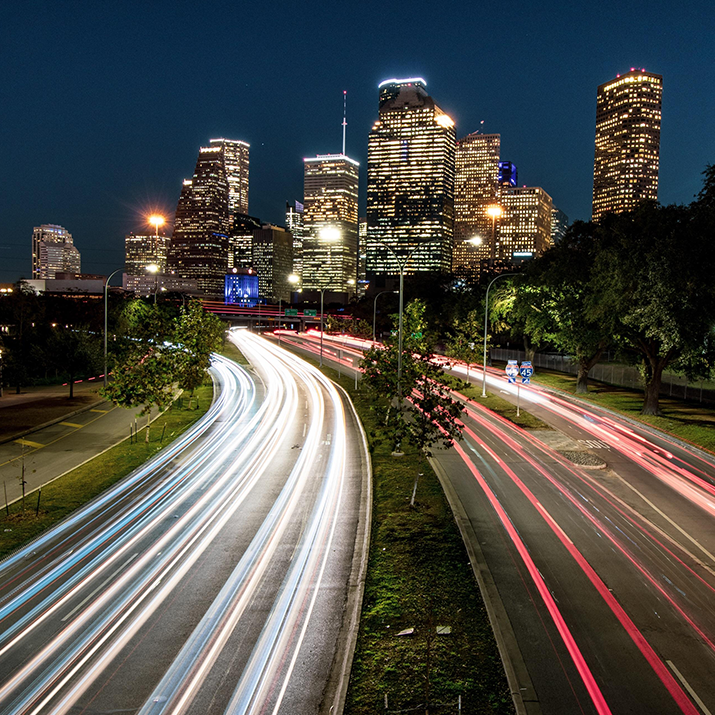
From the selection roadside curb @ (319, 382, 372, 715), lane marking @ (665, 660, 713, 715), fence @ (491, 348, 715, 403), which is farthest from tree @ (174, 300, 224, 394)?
fence @ (491, 348, 715, 403)

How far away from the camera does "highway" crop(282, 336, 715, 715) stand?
836 centimetres

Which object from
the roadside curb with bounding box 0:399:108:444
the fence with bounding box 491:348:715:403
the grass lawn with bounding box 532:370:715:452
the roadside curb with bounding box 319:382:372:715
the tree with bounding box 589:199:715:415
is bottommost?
the roadside curb with bounding box 0:399:108:444

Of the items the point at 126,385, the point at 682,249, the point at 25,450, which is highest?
the point at 682,249

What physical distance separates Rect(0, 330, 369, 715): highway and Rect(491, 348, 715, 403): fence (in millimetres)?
31315

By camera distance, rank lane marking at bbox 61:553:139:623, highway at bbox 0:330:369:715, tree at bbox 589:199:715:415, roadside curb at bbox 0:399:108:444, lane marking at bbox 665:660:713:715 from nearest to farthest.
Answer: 1. lane marking at bbox 665:660:713:715
2. highway at bbox 0:330:369:715
3. lane marking at bbox 61:553:139:623
4. roadside curb at bbox 0:399:108:444
5. tree at bbox 589:199:715:415

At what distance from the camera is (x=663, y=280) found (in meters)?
25.6

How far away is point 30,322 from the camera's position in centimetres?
5584

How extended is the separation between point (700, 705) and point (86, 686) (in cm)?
933

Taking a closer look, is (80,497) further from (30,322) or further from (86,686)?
(30,322)

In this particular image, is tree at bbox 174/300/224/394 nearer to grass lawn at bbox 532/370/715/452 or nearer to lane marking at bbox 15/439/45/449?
lane marking at bbox 15/439/45/449

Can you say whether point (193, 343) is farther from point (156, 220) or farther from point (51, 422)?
point (156, 220)

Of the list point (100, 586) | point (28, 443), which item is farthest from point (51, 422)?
point (100, 586)

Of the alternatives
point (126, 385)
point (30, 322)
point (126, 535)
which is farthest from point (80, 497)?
point (30, 322)

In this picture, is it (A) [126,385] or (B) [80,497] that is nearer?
(B) [80,497]
